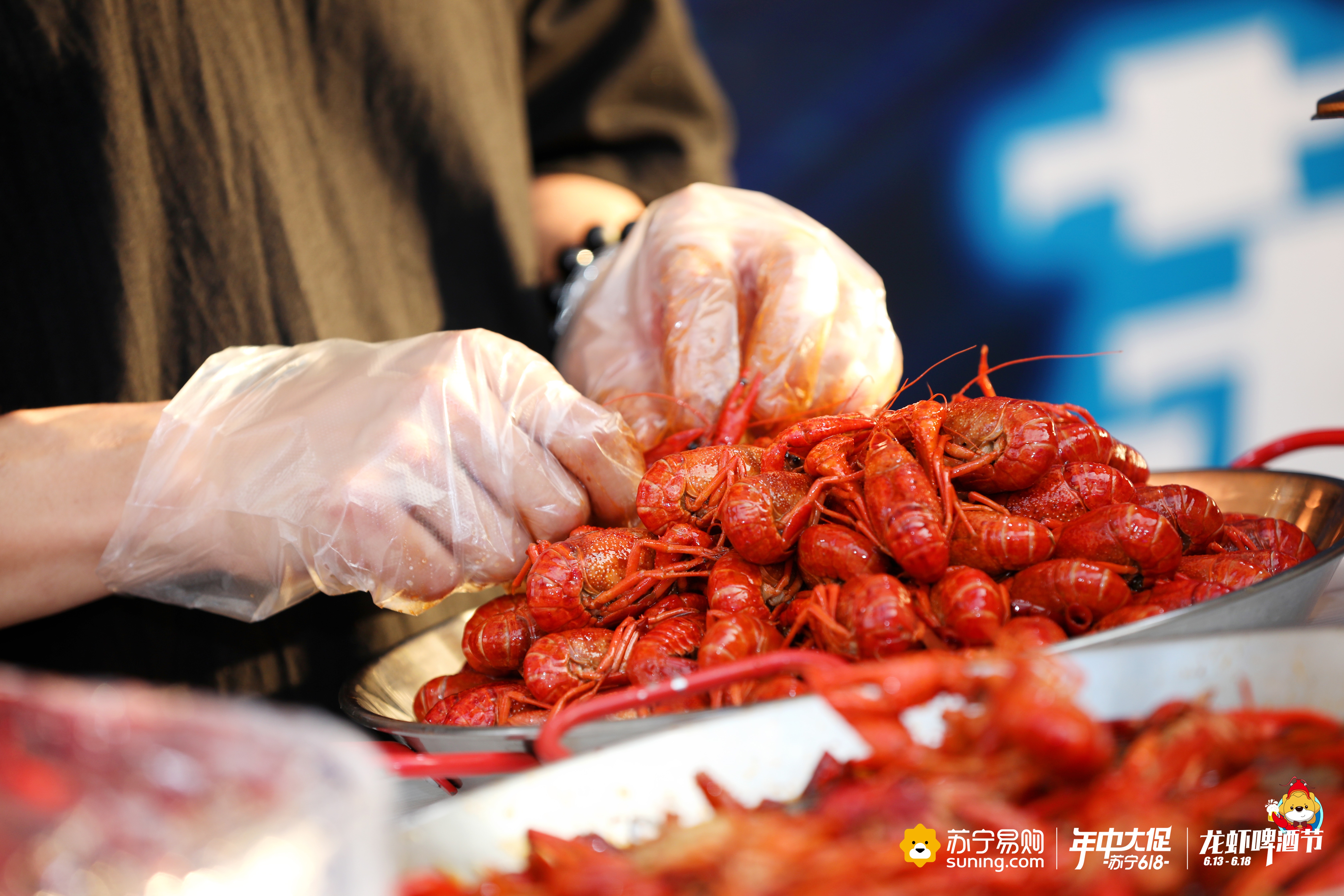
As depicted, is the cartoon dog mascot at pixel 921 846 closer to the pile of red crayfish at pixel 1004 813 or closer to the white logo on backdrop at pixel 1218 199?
the pile of red crayfish at pixel 1004 813

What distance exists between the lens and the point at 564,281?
6.48 ft

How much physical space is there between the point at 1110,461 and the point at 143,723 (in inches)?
43.0

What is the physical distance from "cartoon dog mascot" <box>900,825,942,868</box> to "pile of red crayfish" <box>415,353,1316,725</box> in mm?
298

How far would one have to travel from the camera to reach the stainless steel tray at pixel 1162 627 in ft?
2.07

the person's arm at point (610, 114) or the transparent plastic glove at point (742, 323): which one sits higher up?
the person's arm at point (610, 114)

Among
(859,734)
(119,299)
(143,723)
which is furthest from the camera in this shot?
(119,299)

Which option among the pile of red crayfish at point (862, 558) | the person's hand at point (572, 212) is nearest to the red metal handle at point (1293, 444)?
the pile of red crayfish at point (862, 558)

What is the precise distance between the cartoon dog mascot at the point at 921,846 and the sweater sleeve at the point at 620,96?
1.99 m

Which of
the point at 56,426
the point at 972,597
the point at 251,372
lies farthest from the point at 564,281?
the point at 972,597

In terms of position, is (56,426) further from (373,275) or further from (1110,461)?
(1110,461)

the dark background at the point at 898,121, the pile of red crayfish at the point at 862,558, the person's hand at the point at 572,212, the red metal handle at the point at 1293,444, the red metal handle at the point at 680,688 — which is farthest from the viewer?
the dark background at the point at 898,121

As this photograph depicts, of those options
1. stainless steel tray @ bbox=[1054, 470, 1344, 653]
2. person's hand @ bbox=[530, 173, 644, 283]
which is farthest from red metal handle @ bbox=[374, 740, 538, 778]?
person's hand @ bbox=[530, 173, 644, 283]

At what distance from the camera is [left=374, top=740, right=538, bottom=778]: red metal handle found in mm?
588

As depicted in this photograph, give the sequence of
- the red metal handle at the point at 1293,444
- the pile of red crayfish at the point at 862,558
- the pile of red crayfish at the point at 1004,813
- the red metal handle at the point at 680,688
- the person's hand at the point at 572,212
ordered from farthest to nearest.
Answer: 1. the person's hand at the point at 572,212
2. the red metal handle at the point at 1293,444
3. the pile of red crayfish at the point at 862,558
4. the red metal handle at the point at 680,688
5. the pile of red crayfish at the point at 1004,813
